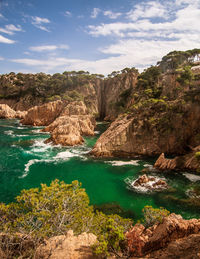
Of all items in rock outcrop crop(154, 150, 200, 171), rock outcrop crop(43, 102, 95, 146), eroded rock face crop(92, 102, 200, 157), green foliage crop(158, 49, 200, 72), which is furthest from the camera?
green foliage crop(158, 49, 200, 72)

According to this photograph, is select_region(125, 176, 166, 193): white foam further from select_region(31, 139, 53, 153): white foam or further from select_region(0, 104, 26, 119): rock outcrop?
select_region(0, 104, 26, 119): rock outcrop

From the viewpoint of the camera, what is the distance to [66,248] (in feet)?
27.6

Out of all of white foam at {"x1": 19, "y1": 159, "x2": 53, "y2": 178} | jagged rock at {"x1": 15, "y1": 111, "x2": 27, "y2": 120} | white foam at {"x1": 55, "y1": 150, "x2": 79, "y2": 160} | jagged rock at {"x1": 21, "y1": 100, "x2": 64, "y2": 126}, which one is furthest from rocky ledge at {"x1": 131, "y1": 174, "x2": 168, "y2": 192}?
jagged rock at {"x1": 15, "y1": 111, "x2": 27, "y2": 120}

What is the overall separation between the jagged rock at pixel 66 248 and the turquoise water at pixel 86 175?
32.2 ft

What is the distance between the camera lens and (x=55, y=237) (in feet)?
30.1

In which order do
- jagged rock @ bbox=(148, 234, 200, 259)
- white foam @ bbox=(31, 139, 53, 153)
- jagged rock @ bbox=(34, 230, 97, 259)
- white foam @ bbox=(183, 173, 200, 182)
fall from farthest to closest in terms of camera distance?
white foam @ bbox=(31, 139, 53, 153) < white foam @ bbox=(183, 173, 200, 182) < jagged rock @ bbox=(34, 230, 97, 259) < jagged rock @ bbox=(148, 234, 200, 259)

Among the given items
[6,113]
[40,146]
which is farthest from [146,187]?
[6,113]

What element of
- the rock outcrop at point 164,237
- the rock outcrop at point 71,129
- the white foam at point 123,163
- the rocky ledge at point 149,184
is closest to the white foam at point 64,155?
the rock outcrop at point 71,129

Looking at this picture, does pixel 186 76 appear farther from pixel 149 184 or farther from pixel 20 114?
pixel 20 114

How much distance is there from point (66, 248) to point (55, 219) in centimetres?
214

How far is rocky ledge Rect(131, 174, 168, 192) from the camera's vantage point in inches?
866

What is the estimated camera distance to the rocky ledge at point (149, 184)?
22.0m

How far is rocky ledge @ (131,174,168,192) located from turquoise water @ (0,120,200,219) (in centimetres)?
100

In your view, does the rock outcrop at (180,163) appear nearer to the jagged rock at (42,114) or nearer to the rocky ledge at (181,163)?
the rocky ledge at (181,163)
